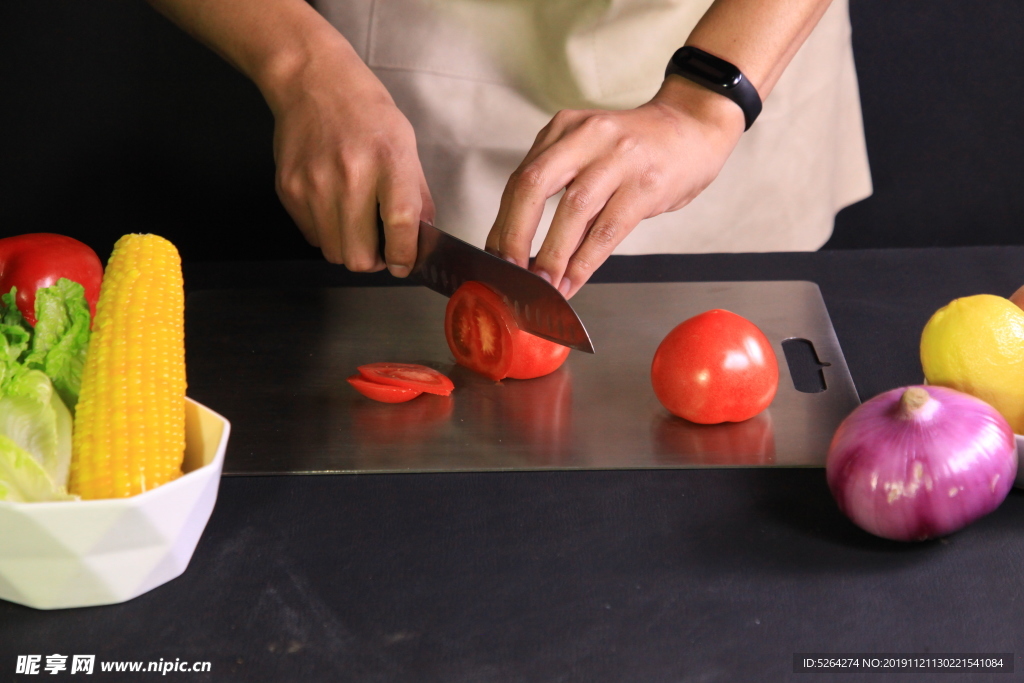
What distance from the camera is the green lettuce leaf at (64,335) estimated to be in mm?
718

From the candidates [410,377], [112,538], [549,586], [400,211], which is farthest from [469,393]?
[112,538]

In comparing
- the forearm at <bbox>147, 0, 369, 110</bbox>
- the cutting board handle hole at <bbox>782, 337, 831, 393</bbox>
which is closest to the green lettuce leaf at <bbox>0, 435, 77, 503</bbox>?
the forearm at <bbox>147, 0, 369, 110</bbox>

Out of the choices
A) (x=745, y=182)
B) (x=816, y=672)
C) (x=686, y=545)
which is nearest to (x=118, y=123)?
(x=745, y=182)

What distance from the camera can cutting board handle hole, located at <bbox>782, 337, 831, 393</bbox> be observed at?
979 millimetres

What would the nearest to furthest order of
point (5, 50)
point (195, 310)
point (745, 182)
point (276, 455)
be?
1. point (276, 455)
2. point (195, 310)
3. point (745, 182)
4. point (5, 50)

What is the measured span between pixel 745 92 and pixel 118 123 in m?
1.36

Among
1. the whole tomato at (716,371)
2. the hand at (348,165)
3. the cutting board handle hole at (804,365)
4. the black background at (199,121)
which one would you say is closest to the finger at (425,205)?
the hand at (348,165)

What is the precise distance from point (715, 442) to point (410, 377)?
32cm

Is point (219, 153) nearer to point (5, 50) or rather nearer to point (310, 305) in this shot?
point (5, 50)

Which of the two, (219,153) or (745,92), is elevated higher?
(745,92)

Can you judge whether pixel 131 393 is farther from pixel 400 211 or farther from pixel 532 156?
pixel 532 156

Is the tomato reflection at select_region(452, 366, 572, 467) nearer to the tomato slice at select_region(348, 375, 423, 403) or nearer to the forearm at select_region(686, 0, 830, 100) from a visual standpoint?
the tomato slice at select_region(348, 375, 423, 403)

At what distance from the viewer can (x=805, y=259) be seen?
1268 millimetres

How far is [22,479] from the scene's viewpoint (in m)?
0.62
